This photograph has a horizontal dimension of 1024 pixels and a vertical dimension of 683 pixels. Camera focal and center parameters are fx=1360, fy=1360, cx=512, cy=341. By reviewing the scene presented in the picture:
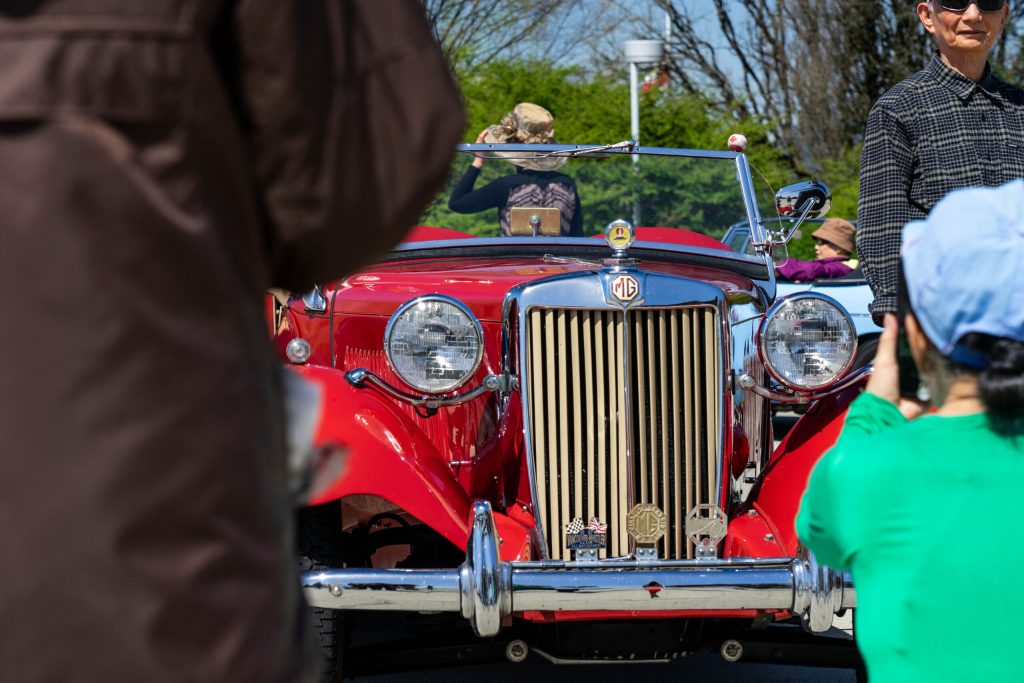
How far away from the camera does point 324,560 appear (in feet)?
11.6

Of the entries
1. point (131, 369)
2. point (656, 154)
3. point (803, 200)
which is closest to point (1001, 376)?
point (131, 369)

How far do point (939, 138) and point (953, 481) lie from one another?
2.16 m

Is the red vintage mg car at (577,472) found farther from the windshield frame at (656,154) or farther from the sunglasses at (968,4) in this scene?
the windshield frame at (656,154)

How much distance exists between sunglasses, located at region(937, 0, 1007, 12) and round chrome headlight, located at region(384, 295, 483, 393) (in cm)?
149

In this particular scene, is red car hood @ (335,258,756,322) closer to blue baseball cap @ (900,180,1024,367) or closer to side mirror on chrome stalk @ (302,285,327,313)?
side mirror on chrome stalk @ (302,285,327,313)

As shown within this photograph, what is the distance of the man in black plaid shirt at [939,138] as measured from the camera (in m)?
3.59

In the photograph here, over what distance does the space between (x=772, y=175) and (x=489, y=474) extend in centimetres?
1202

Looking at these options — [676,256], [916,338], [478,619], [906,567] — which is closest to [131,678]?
[906,567]

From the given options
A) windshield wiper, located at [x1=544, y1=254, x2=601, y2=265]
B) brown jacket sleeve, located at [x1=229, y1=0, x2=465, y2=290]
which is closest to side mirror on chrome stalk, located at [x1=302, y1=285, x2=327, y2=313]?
windshield wiper, located at [x1=544, y1=254, x2=601, y2=265]

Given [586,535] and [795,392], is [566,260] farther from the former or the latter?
[586,535]

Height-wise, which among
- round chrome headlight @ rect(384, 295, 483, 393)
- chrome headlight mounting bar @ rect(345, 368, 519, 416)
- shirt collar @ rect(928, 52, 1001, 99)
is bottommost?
chrome headlight mounting bar @ rect(345, 368, 519, 416)

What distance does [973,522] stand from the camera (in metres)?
1.66

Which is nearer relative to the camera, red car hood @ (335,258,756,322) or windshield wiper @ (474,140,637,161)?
red car hood @ (335,258,756,322)

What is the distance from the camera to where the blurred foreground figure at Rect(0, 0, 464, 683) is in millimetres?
1010
